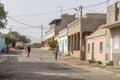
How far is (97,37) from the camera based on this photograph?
140 feet

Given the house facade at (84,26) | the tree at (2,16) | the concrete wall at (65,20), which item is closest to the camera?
the tree at (2,16)

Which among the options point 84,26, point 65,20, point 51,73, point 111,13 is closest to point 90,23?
point 84,26

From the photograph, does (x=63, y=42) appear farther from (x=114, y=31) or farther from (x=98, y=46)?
(x=114, y=31)

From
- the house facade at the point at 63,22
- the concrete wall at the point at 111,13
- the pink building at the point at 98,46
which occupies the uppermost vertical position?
the house facade at the point at 63,22

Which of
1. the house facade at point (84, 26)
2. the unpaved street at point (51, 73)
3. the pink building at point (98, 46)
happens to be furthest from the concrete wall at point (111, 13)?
the house facade at point (84, 26)

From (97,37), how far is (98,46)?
1.05 meters

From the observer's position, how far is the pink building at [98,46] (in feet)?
129

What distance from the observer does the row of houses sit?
3559 cm

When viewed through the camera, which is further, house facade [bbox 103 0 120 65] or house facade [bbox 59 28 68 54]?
house facade [bbox 59 28 68 54]

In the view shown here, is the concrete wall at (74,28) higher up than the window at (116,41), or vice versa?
the concrete wall at (74,28)

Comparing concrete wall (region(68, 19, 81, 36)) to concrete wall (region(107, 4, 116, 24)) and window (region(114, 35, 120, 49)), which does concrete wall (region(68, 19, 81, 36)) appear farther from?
window (region(114, 35, 120, 49))

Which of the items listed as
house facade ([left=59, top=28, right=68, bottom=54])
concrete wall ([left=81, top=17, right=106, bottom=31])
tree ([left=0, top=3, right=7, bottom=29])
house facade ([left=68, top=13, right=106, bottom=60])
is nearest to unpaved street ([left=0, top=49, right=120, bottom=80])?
tree ([left=0, top=3, right=7, bottom=29])

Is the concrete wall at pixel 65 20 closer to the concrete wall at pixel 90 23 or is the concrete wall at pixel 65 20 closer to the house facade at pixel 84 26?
the house facade at pixel 84 26

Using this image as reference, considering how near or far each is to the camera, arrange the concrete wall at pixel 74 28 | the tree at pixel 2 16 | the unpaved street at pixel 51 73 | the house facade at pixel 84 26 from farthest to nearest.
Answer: the concrete wall at pixel 74 28 < the house facade at pixel 84 26 < the tree at pixel 2 16 < the unpaved street at pixel 51 73
